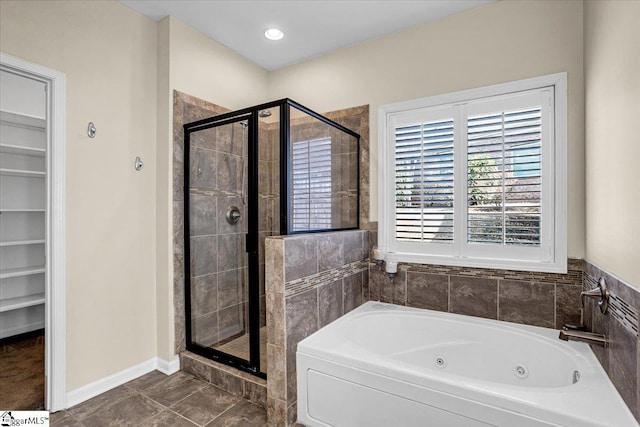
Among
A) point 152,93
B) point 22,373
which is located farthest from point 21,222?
point 152,93

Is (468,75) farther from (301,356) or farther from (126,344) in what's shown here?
(126,344)

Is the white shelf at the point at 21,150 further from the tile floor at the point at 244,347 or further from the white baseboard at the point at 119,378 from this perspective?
the tile floor at the point at 244,347

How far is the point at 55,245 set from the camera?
6.37 ft

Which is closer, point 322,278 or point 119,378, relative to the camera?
point 322,278

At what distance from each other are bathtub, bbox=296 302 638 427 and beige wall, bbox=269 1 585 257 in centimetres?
73

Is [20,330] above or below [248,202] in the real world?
below

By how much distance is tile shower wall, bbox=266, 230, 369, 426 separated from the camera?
72.3 inches

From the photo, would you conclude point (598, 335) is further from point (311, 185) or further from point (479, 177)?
point (311, 185)

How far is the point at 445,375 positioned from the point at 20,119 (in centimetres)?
389

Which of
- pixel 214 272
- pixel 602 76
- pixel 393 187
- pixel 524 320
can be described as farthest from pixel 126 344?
pixel 602 76

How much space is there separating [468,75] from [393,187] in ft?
3.24

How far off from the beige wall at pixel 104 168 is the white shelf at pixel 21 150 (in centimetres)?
127

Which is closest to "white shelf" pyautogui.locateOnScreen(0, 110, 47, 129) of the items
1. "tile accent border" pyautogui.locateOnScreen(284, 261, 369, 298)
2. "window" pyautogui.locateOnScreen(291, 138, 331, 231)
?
"window" pyautogui.locateOnScreen(291, 138, 331, 231)

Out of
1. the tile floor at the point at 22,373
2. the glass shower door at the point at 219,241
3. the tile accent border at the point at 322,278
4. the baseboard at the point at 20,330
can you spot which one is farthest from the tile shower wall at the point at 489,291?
the baseboard at the point at 20,330
